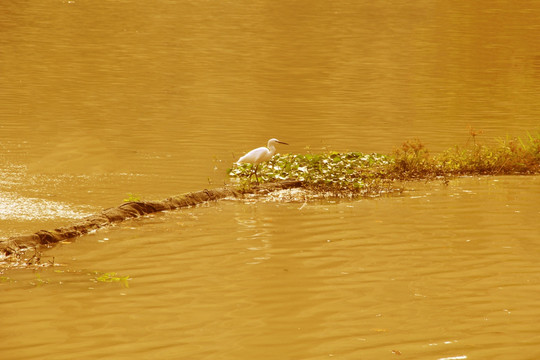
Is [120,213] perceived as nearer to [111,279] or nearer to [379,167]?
[111,279]

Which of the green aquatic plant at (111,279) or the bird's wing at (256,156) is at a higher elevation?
the bird's wing at (256,156)

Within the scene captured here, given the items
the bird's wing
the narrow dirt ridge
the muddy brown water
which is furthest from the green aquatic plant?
the bird's wing

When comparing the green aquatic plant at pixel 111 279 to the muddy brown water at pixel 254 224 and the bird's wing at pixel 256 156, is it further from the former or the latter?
the bird's wing at pixel 256 156

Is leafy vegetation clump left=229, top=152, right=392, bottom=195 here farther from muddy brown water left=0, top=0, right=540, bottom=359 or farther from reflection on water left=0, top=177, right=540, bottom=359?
reflection on water left=0, top=177, right=540, bottom=359

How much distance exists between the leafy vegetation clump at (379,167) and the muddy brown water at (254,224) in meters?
0.42

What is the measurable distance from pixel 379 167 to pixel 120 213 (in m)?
4.62

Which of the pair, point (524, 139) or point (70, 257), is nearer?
point (70, 257)

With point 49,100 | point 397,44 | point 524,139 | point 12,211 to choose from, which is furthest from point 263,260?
point 397,44

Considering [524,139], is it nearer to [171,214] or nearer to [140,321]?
[171,214]

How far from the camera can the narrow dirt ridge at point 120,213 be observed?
901 centimetres

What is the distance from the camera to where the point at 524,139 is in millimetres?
17156

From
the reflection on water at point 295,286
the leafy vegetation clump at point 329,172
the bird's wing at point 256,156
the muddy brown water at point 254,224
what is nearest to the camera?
the reflection on water at point 295,286

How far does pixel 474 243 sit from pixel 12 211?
5572mm

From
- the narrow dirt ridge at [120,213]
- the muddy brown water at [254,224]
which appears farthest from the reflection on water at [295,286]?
the narrow dirt ridge at [120,213]
